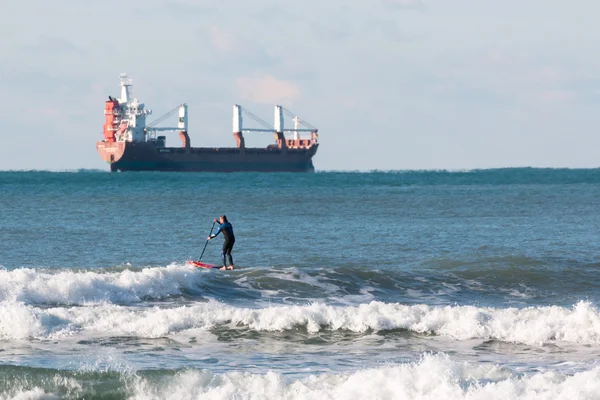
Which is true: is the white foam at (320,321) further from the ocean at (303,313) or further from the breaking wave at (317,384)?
the breaking wave at (317,384)

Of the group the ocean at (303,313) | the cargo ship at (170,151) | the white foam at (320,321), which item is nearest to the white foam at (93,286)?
the ocean at (303,313)

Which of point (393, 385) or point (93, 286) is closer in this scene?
point (393, 385)

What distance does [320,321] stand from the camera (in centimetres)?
1623

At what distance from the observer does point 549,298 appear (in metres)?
20.5

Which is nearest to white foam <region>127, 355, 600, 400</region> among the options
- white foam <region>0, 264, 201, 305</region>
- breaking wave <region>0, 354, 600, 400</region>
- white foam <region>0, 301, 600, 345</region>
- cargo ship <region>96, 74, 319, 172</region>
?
breaking wave <region>0, 354, 600, 400</region>

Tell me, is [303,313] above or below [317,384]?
above

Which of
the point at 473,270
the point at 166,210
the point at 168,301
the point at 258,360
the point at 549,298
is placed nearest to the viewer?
the point at 258,360

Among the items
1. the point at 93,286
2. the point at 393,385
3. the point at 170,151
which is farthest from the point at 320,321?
the point at 170,151

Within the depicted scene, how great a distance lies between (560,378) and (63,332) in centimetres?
785

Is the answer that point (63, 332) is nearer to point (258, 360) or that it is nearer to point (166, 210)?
point (258, 360)

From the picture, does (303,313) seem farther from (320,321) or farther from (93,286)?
(93,286)

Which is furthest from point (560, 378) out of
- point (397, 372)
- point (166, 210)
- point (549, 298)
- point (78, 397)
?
point (166, 210)

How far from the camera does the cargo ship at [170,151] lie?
119250mm

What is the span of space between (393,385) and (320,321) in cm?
462
